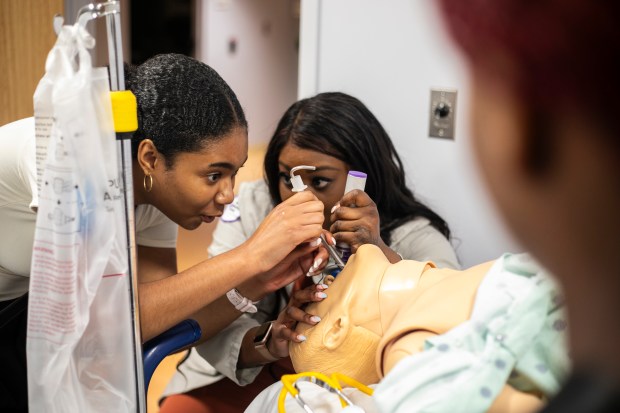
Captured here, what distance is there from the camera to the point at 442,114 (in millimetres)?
1991

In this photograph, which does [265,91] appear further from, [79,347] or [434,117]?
[79,347]

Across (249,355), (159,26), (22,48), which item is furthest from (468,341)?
(159,26)

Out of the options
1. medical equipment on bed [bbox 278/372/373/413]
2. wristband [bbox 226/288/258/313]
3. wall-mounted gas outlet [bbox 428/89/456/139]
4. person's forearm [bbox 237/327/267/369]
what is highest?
wall-mounted gas outlet [bbox 428/89/456/139]

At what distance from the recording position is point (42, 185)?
3.51 feet

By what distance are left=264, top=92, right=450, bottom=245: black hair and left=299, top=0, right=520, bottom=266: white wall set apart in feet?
0.46

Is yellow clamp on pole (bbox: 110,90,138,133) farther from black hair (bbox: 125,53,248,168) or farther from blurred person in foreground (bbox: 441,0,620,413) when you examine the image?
blurred person in foreground (bbox: 441,0,620,413)

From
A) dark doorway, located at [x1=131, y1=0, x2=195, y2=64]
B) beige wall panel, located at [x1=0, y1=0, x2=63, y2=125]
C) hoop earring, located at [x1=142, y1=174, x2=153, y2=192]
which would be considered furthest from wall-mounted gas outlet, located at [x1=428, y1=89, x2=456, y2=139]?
dark doorway, located at [x1=131, y1=0, x2=195, y2=64]

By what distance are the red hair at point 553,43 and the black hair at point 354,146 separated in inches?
45.9

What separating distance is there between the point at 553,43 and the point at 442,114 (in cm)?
152

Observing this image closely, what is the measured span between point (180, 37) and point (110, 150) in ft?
21.3

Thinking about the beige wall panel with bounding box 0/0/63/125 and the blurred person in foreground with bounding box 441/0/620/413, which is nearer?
the blurred person in foreground with bounding box 441/0/620/413

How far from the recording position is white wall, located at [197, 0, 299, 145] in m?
6.46

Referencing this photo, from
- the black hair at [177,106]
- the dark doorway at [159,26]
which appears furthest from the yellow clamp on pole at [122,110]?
the dark doorway at [159,26]

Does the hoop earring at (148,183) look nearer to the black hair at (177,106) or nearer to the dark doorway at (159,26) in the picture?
the black hair at (177,106)
